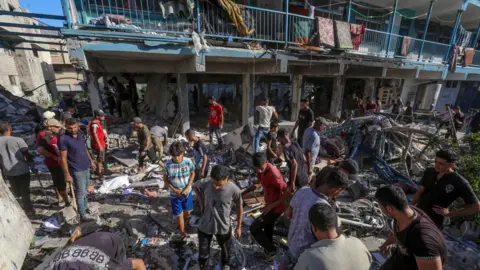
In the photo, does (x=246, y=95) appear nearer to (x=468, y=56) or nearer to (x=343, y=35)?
(x=343, y=35)

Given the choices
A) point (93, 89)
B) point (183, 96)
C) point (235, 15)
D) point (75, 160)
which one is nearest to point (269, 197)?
point (75, 160)

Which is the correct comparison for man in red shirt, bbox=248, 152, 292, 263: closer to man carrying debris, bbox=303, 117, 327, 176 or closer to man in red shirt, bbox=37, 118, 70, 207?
man carrying debris, bbox=303, 117, 327, 176

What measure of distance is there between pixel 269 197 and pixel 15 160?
419cm

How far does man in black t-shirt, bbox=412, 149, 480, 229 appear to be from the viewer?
2.46m

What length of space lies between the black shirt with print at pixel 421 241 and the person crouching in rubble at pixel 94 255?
215 centimetres

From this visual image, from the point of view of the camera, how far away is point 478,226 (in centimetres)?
339

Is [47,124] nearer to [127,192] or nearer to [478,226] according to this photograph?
[127,192]

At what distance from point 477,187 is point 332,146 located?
11.9 feet

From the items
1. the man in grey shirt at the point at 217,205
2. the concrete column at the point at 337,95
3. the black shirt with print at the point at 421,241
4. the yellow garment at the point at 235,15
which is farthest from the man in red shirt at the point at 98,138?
the concrete column at the point at 337,95

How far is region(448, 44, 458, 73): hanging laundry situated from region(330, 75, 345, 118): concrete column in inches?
251

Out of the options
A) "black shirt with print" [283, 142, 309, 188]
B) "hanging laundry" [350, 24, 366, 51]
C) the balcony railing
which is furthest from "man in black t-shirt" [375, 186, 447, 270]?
"hanging laundry" [350, 24, 366, 51]

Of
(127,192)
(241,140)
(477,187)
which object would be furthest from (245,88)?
(477,187)

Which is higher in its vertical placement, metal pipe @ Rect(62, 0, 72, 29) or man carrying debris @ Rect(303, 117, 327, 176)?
metal pipe @ Rect(62, 0, 72, 29)

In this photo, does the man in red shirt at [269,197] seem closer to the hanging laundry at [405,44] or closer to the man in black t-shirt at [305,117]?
the man in black t-shirt at [305,117]
